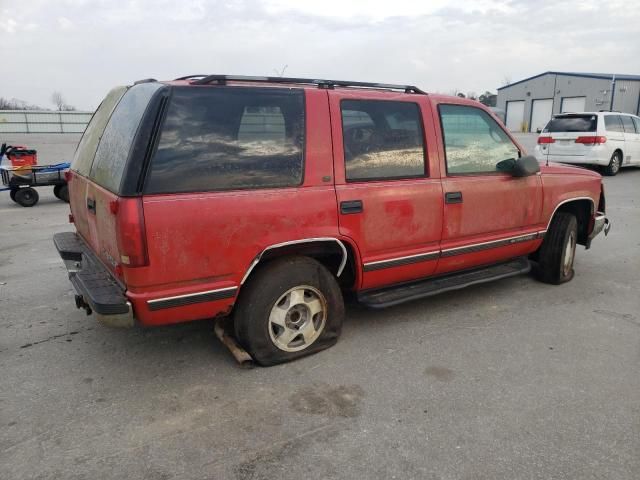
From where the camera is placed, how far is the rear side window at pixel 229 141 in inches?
114

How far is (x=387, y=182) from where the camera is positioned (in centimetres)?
365

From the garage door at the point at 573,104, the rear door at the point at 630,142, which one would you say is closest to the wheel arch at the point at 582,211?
the rear door at the point at 630,142

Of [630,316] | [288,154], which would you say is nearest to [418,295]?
[288,154]

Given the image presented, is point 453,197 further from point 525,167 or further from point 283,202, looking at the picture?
point 283,202

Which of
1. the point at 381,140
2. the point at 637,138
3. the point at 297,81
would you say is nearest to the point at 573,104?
the point at 637,138

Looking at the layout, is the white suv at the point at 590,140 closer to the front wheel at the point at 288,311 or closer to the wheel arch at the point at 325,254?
the wheel arch at the point at 325,254

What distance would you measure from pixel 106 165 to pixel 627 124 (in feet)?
49.6

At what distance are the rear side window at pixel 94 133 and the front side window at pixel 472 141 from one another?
2483mm

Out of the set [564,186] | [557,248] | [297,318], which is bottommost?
[297,318]

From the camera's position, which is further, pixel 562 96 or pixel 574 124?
pixel 562 96

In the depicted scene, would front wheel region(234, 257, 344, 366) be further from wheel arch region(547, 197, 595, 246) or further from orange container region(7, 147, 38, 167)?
orange container region(7, 147, 38, 167)

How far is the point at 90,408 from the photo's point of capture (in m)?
2.90

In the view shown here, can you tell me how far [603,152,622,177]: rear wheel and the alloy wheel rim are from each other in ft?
43.1

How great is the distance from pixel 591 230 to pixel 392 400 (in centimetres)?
350
